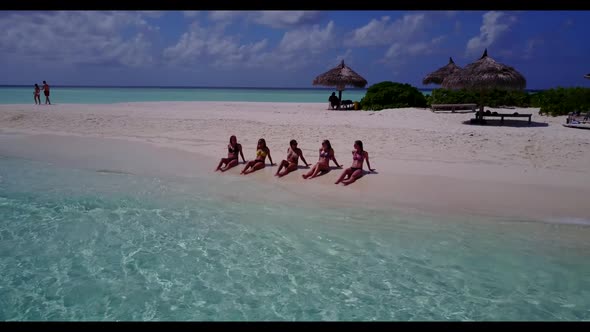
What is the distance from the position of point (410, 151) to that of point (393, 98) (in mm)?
11341

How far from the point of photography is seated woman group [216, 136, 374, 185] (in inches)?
337

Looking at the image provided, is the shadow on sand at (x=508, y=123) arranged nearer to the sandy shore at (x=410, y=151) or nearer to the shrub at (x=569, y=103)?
the sandy shore at (x=410, y=151)

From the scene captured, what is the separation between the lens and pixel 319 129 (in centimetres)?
1384

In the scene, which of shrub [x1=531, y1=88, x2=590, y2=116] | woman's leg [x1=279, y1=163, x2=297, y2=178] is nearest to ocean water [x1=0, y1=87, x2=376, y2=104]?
shrub [x1=531, y1=88, x2=590, y2=116]

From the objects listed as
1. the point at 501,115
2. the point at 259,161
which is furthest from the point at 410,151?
the point at 501,115

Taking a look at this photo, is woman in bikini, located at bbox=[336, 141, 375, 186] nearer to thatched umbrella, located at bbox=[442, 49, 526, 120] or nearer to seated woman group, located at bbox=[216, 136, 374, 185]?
seated woman group, located at bbox=[216, 136, 374, 185]

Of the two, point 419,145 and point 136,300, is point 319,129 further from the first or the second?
point 136,300

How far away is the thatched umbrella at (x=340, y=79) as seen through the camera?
23609mm

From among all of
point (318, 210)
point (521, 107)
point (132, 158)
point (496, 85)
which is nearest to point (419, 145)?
point (318, 210)

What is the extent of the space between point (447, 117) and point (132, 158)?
1225 centimetres

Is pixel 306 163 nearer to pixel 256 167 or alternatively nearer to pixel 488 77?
pixel 256 167

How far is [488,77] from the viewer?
50.4ft

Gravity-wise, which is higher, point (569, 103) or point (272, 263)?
point (569, 103)

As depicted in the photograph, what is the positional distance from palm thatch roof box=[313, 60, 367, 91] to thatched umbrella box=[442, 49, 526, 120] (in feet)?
26.4
